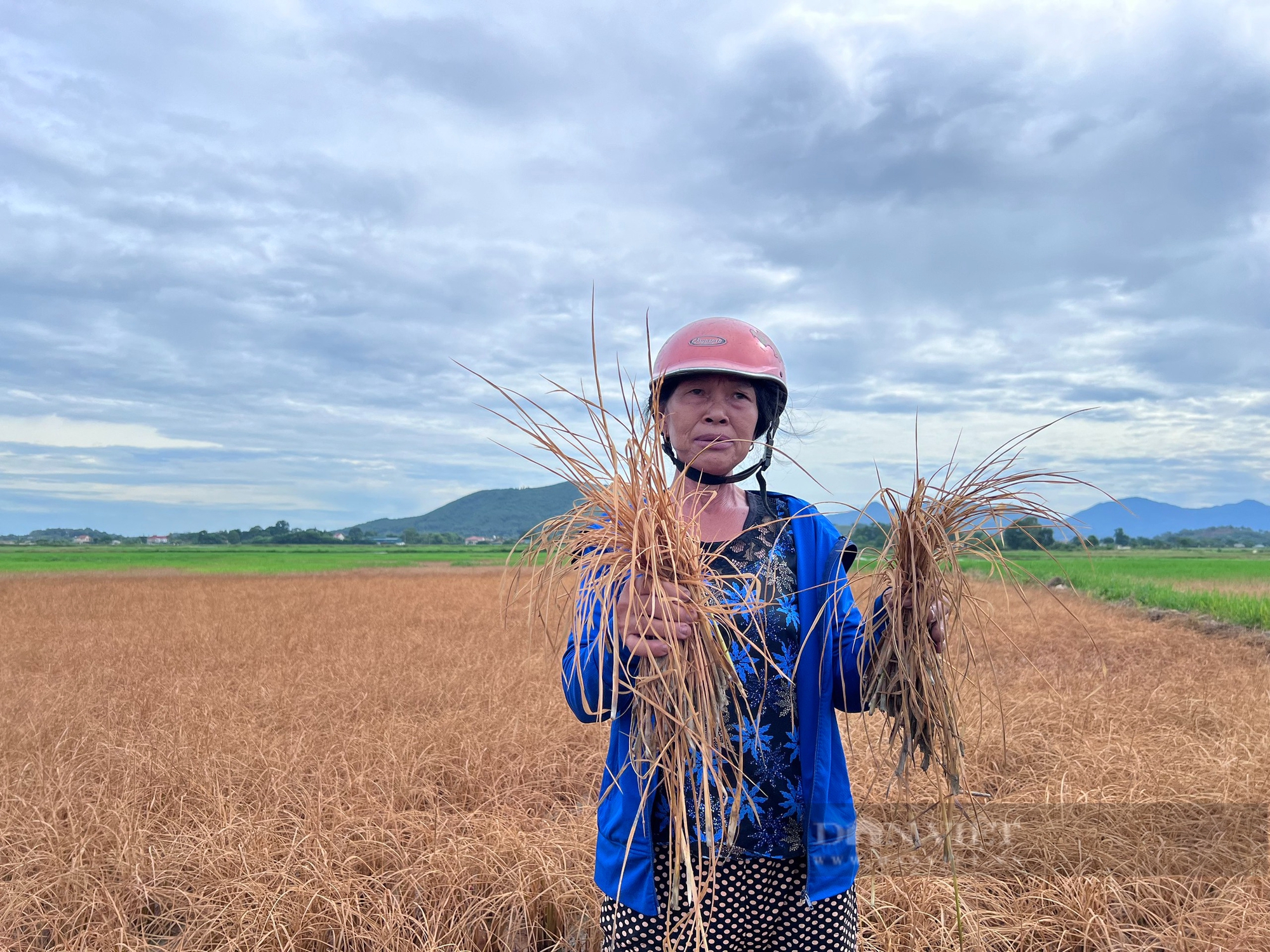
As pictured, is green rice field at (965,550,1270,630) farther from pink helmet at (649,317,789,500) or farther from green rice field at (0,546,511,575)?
green rice field at (0,546,511,575)

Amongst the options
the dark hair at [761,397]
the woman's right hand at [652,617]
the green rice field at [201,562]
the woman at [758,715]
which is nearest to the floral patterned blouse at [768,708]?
the woman at [758,715]

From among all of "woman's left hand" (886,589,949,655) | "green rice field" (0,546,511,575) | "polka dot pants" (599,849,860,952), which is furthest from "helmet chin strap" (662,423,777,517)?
"green rice field" (0,546,511,575)

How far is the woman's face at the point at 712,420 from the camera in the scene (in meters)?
1.69

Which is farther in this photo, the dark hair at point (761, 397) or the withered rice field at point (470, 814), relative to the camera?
the withered rice field at point (470, 814)

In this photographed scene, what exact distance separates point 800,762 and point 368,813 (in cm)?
317

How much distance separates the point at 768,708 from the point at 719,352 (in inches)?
32.1

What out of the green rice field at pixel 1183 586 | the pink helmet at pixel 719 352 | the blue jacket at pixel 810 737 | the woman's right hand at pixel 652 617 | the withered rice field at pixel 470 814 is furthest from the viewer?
the green rice field at pixel 1183 586

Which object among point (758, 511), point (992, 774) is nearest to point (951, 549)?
point (758, 511)

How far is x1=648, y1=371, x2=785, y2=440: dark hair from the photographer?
174 cm

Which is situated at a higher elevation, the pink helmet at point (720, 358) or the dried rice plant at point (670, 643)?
the pink helmet at point (720, 358)

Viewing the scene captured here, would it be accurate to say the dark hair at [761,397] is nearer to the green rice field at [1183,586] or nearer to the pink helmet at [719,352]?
the pink helmet at [719,352]

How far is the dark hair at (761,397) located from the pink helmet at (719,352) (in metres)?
0.02

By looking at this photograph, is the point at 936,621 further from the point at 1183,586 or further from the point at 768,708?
the point at 1183,586

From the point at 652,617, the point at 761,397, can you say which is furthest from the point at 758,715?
the point at 761,397
